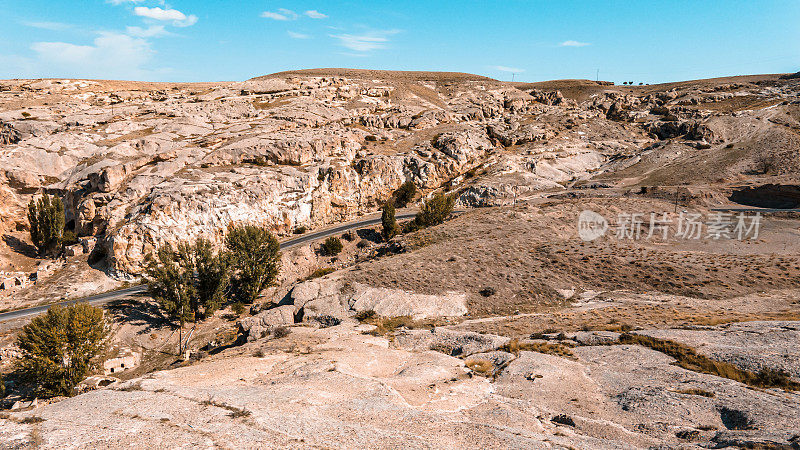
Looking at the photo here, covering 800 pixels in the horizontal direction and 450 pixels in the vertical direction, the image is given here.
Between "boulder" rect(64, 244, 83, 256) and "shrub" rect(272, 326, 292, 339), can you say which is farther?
"boulder" rect(64, 244, 83, 256)

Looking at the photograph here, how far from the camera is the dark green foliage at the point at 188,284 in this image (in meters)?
44.1

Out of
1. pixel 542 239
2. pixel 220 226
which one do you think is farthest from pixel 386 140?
pixel 542 239

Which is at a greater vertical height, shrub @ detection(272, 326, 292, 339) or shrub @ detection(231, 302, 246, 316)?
shrub @ detection(272, 326, 292, 339)

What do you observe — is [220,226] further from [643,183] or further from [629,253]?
[643,183]

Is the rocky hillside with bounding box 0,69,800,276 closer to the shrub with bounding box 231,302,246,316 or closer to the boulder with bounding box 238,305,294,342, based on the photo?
the shrub with bounding box 231,302,246,316

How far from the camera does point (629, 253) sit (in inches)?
1892

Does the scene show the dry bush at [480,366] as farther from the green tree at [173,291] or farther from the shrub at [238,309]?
the green tree at [173,291]

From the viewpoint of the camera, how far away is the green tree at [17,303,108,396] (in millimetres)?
30250

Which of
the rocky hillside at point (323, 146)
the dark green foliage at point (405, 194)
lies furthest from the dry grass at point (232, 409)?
the dark green foliage at point (405, 194)

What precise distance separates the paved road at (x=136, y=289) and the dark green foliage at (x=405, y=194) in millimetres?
6483

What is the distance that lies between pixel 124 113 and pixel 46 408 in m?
110

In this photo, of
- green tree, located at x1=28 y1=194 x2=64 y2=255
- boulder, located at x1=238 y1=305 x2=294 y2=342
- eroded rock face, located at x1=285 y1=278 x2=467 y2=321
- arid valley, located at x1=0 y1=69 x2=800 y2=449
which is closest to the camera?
arid valley, located at x1=0 y1=69 x2=800 y2=449

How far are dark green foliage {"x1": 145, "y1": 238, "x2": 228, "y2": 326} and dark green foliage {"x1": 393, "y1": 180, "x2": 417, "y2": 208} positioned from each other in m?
49.8

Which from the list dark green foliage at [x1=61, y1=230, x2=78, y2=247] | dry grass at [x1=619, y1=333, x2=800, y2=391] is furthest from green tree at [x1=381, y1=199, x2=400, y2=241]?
dark green foliage at [x1=61, y1=230, x2=78, y2=247]
